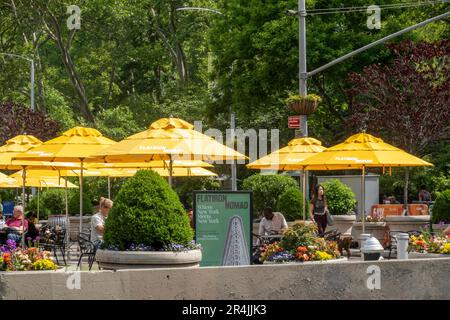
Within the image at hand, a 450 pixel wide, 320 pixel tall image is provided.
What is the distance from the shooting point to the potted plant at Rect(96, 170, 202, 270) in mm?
A: 13086

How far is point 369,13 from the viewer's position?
39.8 m

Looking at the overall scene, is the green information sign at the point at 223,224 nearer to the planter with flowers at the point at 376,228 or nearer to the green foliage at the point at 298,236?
the green foliage at the point at 298,236

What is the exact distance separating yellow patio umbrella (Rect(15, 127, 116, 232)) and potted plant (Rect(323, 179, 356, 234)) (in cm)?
876

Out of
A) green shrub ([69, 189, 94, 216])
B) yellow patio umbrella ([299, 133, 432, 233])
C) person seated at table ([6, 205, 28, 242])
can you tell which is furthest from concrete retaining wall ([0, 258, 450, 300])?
green shrub ([69, 189, 94, 216])

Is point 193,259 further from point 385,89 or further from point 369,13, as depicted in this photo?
point 369,13

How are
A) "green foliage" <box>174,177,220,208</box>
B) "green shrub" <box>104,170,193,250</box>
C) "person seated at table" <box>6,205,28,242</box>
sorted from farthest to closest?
"green foliage" <box>174,177,220,208</box> < "person seated at table" <box>6,205,28,242</box> < "green shrub" <box>104,170,193,250</box>

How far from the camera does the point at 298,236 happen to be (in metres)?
14.4

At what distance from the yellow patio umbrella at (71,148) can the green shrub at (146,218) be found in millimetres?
7430

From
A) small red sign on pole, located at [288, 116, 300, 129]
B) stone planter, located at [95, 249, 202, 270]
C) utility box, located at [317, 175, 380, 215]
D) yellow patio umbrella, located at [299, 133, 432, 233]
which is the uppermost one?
small red sign on pole, located at [288, 116, 300, 129]

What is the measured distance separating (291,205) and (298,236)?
12.2m

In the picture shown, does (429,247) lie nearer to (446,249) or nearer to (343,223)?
(446,249)

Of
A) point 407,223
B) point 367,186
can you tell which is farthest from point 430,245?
point 367,186

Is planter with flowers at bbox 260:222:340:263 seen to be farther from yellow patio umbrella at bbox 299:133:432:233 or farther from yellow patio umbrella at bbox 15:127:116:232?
yellow patio umbrella at bbox 15:127:116:232
